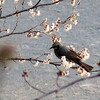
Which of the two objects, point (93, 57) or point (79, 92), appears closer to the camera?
point (79, 92)

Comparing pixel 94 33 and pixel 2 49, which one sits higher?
pixel 2 49

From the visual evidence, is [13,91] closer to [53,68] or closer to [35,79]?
[35,79]

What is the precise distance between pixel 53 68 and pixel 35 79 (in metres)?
0.41

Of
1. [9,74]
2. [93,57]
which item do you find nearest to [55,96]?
[9,74]

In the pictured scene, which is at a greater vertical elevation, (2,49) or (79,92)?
(2,49)

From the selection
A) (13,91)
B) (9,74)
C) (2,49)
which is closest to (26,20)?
(9,74)

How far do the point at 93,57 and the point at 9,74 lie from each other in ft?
4.04

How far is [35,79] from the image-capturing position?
4.48 m

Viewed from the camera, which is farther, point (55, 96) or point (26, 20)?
point (26, 20)

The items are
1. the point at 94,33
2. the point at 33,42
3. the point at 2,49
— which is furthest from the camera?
the point at 94,33

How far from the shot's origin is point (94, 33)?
244 inches

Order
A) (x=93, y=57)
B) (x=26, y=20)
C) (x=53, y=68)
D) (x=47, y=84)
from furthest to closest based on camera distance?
(x=26, y=20), (x=93, y=57), (x=53, y=68), (x=47, y=84)

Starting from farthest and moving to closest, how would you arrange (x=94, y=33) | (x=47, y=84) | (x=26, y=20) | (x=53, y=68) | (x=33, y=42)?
(x=26, y=20), (x=94, y=33), (x=33, y=42), (x=53, y=68), (x=47, y=84)

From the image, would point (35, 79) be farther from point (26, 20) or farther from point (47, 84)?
point (26, 20)
